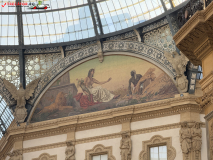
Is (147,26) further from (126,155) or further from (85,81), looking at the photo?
(126,155)

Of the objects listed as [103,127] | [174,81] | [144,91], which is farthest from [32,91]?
[174,81]

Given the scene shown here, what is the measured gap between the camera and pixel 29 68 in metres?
30.0

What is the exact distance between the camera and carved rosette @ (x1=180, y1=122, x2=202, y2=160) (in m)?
23.1

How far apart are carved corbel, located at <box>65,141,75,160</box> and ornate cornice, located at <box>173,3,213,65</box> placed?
14079 millimetres

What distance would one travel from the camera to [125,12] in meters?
28.0

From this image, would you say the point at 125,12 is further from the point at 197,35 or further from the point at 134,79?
the point at 197,35

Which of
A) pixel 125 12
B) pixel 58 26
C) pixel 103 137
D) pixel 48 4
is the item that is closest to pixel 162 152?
pixel 103 137

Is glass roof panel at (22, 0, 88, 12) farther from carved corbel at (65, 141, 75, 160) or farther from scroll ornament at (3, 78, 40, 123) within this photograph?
carved corbel at (65, 141, 75, 160)

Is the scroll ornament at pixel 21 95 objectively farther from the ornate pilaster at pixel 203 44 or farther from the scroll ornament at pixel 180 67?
the ornate pilaster at pixel 203 44

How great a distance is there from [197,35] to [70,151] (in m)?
15.4

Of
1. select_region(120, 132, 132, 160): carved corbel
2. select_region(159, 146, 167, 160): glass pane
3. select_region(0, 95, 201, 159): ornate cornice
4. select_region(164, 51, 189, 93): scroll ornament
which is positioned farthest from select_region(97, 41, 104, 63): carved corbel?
select_region(159, 146, 167, 160): glass pane

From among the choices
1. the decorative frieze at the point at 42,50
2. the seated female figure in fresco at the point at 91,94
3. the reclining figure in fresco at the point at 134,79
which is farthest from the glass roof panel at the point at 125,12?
the decorative frieze at the point at 42,50

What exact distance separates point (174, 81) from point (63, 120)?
297 inches

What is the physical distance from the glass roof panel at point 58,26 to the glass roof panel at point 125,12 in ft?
A: 3.73
